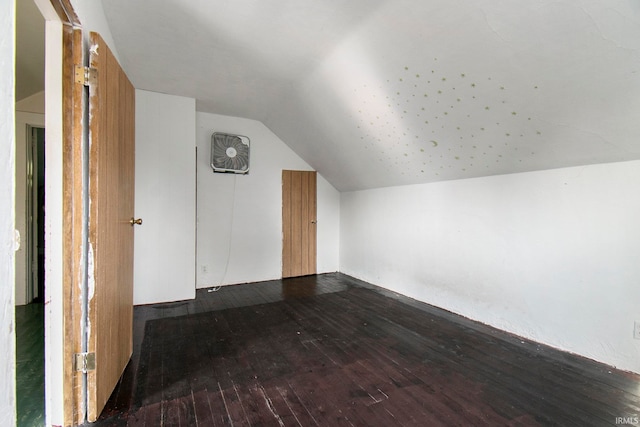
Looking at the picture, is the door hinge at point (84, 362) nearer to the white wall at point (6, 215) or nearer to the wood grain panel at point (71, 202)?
the wood grain panel at point (71, 202)

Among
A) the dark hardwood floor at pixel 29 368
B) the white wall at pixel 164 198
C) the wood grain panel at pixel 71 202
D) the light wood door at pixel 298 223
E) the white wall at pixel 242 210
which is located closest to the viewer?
the wood grain panel at pixel 71 202

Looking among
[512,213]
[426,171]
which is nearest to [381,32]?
[426,171]

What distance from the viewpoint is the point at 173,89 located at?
10.7 ft

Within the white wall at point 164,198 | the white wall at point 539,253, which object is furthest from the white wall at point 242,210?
the white wall at point 539,253

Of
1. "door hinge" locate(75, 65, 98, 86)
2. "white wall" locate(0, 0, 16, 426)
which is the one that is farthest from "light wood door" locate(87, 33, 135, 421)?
→ "white wall" locate(0, 0, 16, 426)

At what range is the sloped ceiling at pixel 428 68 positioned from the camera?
4.99 feet

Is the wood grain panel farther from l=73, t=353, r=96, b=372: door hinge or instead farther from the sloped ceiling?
the sloped ceiling

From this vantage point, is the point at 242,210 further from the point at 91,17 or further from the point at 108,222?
the point at 91,17

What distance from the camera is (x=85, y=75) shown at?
4.65 feet

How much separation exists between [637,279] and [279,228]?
3803mm

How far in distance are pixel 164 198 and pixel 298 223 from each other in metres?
2.02

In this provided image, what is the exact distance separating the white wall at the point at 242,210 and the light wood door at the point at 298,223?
0.10 m

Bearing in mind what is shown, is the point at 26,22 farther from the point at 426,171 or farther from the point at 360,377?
the point at 426,171

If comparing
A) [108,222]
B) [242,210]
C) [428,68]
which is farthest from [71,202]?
[242,210]
